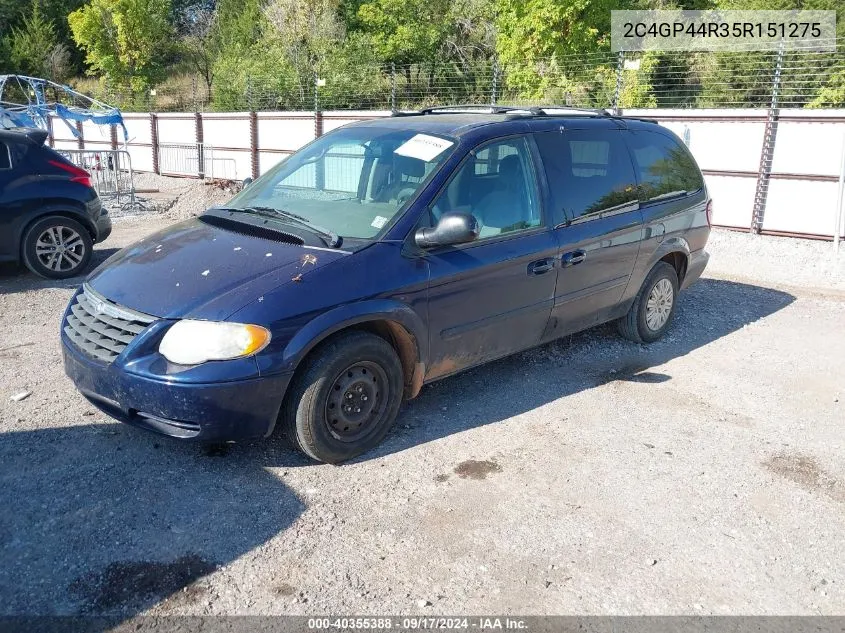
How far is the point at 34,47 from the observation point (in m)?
46.3

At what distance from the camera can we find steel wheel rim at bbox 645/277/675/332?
6.20 meters

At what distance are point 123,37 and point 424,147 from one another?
45.3 meters

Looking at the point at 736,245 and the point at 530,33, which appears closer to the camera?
the point at 736,245

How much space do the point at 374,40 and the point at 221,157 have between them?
15347mm

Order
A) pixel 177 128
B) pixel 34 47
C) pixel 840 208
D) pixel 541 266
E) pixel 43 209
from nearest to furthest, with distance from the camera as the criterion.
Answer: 1. pixel 541 266
2. pixel 43 209
3. pixel 840 208
4. pixel 177 128
5. pixel 34 47

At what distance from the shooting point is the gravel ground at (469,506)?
2.98 metres

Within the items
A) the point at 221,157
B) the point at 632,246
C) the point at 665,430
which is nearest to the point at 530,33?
the point at 221,157

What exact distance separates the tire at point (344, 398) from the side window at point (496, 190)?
0.96 metres

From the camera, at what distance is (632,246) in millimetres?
5598

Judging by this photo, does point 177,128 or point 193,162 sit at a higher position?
point 177,128

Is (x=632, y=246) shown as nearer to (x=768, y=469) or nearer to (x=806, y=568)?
(x=768, y=469)

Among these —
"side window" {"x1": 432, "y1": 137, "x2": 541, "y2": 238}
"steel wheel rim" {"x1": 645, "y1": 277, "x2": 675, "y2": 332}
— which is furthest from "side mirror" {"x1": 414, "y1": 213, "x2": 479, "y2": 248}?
"steel wheel rim" {"x1": 645, "y1": 277, "x2": 675, "y2": 332}

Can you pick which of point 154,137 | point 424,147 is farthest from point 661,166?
point 154,137

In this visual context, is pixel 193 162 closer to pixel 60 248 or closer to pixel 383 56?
pixel 383 56
